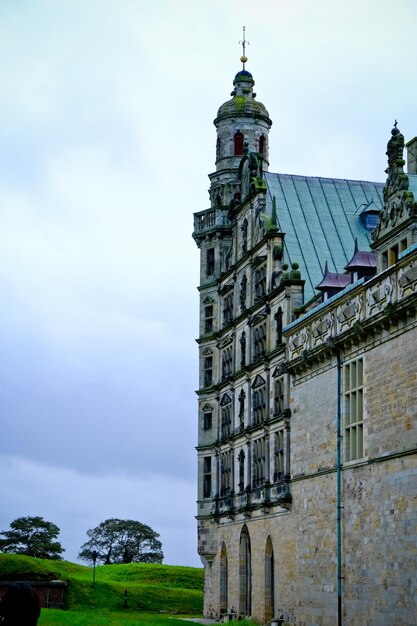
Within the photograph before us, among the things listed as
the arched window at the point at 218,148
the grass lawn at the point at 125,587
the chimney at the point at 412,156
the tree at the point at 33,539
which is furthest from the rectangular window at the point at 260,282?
the tree at the point at 33,539

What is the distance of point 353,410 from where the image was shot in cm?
3953

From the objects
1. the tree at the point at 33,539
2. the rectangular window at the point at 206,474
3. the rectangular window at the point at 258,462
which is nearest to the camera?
the rectangular window at the point at 258,462

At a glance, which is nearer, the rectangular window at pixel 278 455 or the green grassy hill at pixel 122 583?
the rectangular window at pixel 278 455

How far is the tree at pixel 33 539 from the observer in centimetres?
10038

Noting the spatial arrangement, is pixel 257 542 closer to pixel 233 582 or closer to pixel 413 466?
pixel 233 582

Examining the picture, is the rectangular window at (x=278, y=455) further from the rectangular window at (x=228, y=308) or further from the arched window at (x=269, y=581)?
the rectangular window at (x=228, y=308)

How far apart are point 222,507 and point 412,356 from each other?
28.0 meters

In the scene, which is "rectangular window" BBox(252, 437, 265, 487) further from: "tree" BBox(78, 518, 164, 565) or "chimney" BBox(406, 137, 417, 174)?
"tree" BBox(78, 518, 164, 565)

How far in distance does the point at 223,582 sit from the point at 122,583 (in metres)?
22.1

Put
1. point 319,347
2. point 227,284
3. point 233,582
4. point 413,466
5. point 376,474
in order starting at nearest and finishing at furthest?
1. point 413,466
2. point 376,474
3. point 319,347
4. point 233,582
5. point 227,284

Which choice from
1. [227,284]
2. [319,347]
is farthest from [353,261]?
[227,284]

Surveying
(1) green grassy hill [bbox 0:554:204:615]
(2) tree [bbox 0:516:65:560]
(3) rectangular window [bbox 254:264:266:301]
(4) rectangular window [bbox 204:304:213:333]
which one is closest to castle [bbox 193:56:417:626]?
(4) rectangular window [bbox 204:304:213:333]

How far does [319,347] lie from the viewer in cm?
4262

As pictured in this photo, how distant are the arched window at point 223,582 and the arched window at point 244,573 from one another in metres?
3.27
